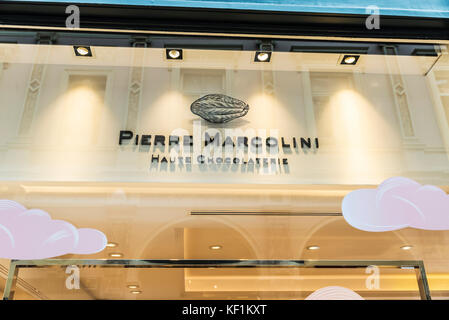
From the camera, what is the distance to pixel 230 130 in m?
2.53

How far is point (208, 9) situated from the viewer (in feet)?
7.81

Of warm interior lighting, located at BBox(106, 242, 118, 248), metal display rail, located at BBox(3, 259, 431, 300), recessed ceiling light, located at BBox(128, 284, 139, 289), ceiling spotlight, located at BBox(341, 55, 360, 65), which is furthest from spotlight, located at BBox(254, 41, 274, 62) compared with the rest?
recessed ceiling light, located at BBox(128, 284, 139, 289)

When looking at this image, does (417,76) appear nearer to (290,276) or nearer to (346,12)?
(346,12)

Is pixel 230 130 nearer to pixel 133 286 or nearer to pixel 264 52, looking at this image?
pixel 264 52

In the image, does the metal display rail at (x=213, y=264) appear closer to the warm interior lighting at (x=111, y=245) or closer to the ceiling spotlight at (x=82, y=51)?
the warm interior lighting at (x=111, y=245)

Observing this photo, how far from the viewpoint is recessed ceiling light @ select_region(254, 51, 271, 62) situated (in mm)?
2609

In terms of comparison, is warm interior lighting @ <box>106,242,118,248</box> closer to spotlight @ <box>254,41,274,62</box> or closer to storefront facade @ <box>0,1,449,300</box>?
storefront facade @ <box>0,1,449,300</box>

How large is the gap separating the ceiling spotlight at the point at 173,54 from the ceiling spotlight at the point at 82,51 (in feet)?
1.60

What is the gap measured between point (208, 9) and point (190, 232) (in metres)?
1.46

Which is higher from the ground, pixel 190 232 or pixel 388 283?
pixel 190 232

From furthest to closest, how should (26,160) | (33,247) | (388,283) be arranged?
(26,160), (388,283), (33,247)

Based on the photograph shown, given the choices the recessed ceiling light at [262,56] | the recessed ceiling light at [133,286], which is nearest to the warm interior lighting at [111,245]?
the recessed ceiling light at [133,286]

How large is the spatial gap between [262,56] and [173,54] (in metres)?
0.58
